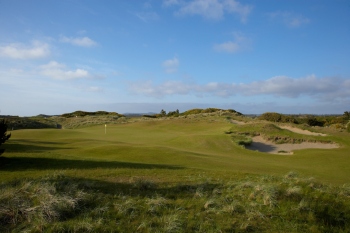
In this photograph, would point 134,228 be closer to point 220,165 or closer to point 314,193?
point 314,193

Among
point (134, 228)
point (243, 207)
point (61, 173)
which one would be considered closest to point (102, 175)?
point (61, 173)

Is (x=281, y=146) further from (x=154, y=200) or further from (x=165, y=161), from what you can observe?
(x=154, y=200)

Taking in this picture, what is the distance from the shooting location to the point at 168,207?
7.52 metres

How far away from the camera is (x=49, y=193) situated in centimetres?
740

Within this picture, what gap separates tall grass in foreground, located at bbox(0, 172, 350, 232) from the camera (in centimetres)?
638

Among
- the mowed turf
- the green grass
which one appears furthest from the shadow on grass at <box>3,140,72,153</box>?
the green grass

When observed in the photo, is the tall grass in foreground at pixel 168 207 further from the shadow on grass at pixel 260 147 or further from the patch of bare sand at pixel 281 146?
the shadow on grass at pixel 260 147

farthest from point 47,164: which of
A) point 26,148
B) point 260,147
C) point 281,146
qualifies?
point 281,146

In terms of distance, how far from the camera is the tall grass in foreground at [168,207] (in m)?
6.38

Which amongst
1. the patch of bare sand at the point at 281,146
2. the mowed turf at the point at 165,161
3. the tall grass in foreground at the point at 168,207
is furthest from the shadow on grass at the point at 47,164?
the patch of bare sand at the point at 281,146

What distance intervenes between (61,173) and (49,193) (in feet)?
9.32

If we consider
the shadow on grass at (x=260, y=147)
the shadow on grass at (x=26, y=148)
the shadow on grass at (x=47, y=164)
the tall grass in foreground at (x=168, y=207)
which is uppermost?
the shadow on grass at (x=26, y=148)

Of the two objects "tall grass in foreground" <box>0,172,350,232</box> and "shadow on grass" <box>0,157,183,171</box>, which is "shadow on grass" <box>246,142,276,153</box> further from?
→ "tall grass in foreground" <box>0,172,350,232</box>

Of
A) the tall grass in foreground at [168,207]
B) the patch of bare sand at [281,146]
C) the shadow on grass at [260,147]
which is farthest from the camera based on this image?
the shadow on grass at [260,147]
